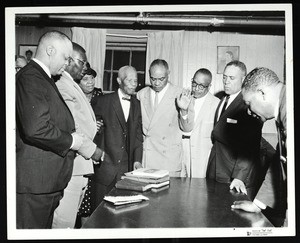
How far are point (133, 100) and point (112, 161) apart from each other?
450 millimetres

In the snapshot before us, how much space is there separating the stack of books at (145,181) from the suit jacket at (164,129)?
0.21 meters

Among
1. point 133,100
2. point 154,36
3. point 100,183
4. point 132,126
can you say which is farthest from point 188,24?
point 100,183

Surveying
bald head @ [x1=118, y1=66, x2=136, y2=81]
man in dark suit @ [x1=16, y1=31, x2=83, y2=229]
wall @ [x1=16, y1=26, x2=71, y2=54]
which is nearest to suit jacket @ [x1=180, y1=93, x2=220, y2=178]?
bald head @ [x1=118, y1=66, x2=136, y2=81]

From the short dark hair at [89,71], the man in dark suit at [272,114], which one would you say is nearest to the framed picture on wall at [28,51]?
the short dark hair at [89,71]

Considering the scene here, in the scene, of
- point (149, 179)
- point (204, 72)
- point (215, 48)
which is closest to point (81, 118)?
point (149, 179)

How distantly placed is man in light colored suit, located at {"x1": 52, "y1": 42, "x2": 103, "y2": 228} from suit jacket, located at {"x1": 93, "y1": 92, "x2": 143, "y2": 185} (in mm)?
65

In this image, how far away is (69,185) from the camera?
2266 millimetres

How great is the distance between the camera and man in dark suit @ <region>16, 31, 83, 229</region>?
2.10 meters

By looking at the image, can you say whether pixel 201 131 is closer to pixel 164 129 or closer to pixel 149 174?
pixel 164 129

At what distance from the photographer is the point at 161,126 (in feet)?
7.77

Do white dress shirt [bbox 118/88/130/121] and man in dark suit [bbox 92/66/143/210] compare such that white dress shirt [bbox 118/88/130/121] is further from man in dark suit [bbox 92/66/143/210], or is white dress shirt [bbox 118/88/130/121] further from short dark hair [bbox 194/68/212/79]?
short dark hair [bbox 194/68/212/79]

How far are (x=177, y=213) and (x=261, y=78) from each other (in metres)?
1.08

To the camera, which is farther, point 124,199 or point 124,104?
point 124,104

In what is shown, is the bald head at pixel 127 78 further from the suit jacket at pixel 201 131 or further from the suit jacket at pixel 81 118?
the suit jacket at pixel 201 131
